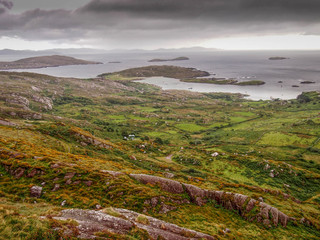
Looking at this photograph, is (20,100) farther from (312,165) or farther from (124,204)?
(312,165)

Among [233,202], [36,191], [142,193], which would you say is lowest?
[233,202]

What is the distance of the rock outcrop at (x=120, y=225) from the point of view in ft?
55.5

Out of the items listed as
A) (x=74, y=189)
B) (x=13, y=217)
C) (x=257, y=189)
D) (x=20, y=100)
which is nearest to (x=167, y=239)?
(x=13, y=217)

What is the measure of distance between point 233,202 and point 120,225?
75.9 feet

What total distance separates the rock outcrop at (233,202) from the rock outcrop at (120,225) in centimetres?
1128

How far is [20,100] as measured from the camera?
128 meters

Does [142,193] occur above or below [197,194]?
above

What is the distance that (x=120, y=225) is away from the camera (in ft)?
60.1

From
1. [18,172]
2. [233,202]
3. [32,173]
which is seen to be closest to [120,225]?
[32,173]

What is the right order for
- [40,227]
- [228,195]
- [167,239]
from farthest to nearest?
[228,195] → [167,239] → [40,227]

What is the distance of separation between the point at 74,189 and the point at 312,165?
276 feet

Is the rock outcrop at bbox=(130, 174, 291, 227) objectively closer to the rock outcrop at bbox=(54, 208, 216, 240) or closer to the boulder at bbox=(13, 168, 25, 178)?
the rock outcrop at bbox=(54, 208, 216, 240)

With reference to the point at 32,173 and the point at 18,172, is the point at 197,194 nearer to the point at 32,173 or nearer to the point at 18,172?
the point at 32,173

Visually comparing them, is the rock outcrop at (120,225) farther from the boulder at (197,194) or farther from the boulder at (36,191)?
the boulder at (197,194)
